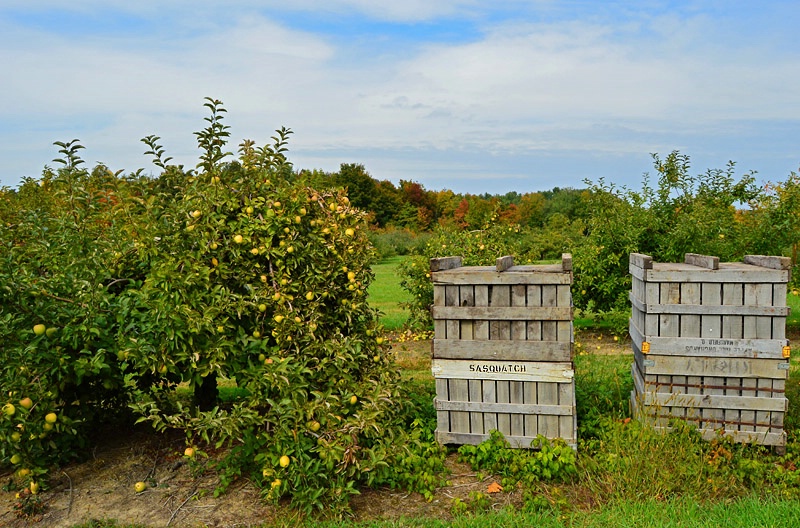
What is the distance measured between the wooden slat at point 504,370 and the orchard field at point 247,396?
47cm

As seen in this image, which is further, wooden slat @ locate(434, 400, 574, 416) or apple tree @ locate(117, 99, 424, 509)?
wooden slat @ locate(434, 400, 574, 416)

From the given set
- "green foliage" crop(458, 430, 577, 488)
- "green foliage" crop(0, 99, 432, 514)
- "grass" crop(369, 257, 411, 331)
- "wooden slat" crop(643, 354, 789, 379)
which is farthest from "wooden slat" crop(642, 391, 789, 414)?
"grass" crop(369, 257, 411, 331)

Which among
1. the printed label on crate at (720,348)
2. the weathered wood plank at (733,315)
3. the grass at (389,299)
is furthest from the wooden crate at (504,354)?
the grass at (389,299)

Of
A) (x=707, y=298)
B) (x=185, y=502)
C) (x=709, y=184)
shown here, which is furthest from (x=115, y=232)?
(x=709, y=184)

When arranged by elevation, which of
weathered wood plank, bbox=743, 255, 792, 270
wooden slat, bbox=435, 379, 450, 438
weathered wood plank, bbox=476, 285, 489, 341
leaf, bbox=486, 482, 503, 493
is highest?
weathered wood plank, bbox=743, 255, 792, 270

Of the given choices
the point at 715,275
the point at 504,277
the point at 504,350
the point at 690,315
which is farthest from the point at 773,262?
the point at 504,350

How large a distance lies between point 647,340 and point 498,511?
200 centimetres

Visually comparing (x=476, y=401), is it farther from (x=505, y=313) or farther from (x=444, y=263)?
(x=444, y=263)

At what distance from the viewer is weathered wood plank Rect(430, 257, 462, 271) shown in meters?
5.17

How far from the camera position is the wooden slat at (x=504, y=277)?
4.95 meters

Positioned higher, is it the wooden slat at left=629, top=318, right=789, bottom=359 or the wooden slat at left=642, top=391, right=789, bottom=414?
the wooden slat at left=629, top=318, right=789, bottom=359

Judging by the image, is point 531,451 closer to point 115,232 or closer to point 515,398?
point 515,398

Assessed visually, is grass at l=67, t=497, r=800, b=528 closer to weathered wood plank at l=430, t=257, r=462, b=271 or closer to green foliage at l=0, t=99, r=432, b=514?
green foliage at l=0, t=99, r=432, b=514

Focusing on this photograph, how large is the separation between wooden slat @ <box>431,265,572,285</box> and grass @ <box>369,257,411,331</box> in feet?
10.1
